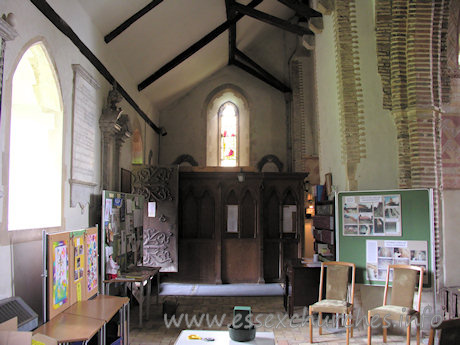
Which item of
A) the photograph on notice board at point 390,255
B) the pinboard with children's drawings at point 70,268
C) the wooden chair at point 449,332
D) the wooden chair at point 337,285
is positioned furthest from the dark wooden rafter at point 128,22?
the wooden chair at point 449,332

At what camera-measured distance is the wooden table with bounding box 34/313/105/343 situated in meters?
2.83

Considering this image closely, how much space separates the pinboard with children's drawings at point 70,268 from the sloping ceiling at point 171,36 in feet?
9.33

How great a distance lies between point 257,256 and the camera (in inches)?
324

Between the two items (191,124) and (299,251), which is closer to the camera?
(299,251)

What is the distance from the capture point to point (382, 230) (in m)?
4.92

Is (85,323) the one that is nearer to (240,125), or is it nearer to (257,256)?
(257,256)

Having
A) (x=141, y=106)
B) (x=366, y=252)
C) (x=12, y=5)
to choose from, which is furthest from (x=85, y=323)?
(x=141, y=106)

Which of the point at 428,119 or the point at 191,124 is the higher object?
the point at 191,124

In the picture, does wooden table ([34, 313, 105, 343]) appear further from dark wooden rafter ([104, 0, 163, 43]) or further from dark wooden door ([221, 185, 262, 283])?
dark wooden door ([221, 185, 262, 283])

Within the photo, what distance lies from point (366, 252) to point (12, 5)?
14.7 feet

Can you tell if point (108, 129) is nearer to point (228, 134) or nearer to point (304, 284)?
point (304, 284)

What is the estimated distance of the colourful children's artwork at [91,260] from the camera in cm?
412

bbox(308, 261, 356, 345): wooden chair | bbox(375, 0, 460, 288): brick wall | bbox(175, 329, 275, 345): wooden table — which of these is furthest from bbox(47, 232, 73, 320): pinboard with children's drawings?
bbox(375, 0, 460, 288): brick wall

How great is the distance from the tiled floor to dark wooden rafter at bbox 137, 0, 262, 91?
4381 millimetres
